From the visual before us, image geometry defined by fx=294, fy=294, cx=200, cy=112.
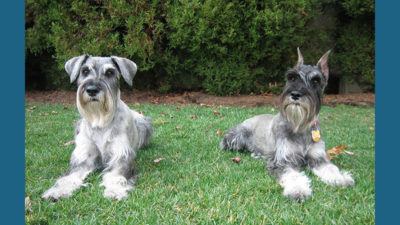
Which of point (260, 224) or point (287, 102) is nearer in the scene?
point (260, 224)

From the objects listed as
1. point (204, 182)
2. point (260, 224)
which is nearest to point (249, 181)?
point (204, 182)

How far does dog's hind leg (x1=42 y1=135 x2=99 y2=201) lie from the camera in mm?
3129

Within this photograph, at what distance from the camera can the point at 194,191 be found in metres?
3.25

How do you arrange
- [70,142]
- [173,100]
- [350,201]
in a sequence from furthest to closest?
[173,100], [70,142], [350,201]

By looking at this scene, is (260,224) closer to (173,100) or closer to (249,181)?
(249,181)

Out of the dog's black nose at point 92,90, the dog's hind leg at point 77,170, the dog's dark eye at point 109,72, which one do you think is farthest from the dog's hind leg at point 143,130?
the dog's black nose at point 92,90

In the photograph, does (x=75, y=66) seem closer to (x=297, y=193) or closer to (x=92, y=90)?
(x=92, y=90)

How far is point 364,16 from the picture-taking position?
12.2m

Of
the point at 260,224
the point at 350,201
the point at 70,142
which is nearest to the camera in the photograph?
the point at 260,224

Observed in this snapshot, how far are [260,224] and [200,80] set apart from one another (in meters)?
9.46

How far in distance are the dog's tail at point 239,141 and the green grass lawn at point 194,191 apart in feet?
0.58

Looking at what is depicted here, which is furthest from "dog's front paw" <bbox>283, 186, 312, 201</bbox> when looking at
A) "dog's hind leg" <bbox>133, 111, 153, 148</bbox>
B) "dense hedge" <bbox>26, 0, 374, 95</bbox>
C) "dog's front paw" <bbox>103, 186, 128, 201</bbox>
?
"dense hedge" <bbox>26, 0, 374, 95</bbox>

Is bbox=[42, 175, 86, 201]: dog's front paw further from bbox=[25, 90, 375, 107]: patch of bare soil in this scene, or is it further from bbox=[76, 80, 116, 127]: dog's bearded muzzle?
bbox=[25, 90, 375, 107]: patch of bare soil

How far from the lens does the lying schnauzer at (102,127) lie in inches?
136
